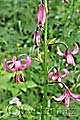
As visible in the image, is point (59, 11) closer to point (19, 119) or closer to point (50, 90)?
point (50, 90)

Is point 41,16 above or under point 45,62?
above

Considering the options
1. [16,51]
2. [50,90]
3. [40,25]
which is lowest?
[50,90]

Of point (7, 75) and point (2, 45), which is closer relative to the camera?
point (7, 75)

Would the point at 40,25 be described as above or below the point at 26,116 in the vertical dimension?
above

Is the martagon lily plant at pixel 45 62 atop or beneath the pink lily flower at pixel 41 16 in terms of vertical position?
beneath

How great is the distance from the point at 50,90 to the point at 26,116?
0.83 meters

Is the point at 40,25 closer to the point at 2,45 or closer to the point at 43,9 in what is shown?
the point at 43,9

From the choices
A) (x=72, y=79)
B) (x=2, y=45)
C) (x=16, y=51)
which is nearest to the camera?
(x=72, y=79)

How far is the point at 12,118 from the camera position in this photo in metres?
3.34

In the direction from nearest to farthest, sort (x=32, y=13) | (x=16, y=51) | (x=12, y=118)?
1. (x=12, y=118)
2. (x=16, y=51)
3. (x=32, y=13)

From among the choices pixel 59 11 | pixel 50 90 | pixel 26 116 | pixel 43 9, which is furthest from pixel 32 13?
pixel 43 9

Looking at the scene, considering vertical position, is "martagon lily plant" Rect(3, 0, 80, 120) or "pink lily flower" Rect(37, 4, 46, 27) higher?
"pink lily flower" Rect(37, 4, 46, 27)

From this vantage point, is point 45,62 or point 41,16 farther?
point 45,62

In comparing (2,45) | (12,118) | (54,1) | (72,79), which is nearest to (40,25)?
(12,118)
